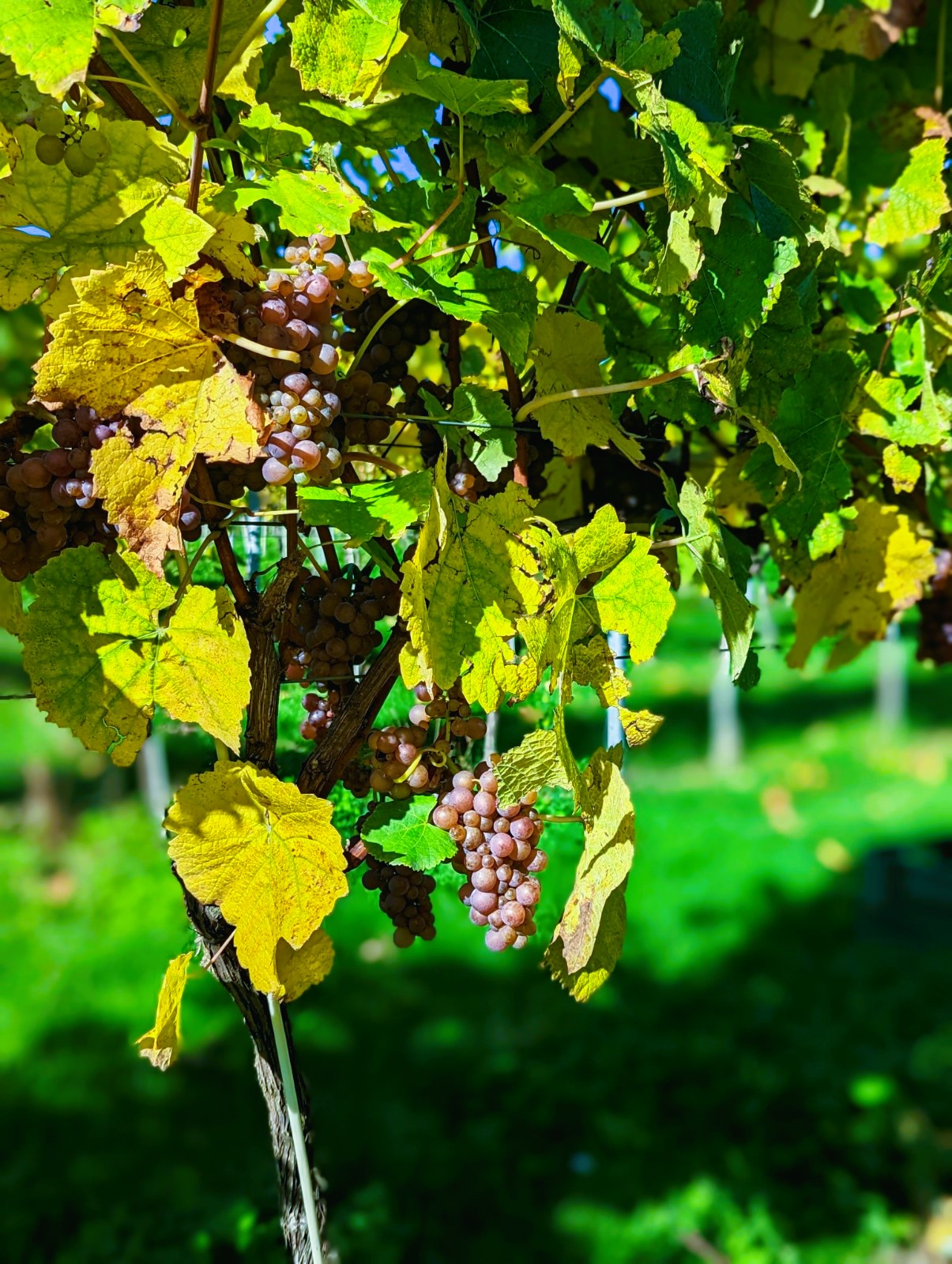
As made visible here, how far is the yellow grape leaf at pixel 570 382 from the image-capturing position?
0.72 m

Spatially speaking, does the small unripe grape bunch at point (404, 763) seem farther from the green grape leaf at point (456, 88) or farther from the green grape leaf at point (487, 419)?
the green grape leaf at point (456, 88)

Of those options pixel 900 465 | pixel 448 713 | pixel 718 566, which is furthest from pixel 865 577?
pixel 448 713

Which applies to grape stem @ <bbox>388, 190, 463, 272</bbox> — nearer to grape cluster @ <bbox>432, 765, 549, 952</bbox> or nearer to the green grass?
grape cluster @ <bbox>432, 765, 549, 952</bbox>

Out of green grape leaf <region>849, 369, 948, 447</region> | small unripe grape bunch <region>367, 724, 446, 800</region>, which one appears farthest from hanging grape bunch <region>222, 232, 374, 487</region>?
green grape leaf <region>849, 369, 948, 447</region>

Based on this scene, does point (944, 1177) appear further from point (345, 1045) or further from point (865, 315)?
point (865, 315)

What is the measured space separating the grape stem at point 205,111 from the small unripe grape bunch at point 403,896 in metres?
0.44

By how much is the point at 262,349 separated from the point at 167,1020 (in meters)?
0.42

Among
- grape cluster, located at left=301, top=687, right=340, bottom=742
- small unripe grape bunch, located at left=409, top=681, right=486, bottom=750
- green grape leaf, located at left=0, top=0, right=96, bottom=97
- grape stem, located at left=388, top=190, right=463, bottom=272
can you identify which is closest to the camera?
green grape leaf, located at left=0, top=0, right=96, bottom=97

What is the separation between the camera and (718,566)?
2.35 feet

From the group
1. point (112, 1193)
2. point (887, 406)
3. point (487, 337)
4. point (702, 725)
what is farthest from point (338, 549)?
point (702, 725)

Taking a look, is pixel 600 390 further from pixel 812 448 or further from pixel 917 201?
pixel 917 201

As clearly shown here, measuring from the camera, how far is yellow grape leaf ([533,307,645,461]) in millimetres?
715

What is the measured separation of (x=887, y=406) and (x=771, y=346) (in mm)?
155

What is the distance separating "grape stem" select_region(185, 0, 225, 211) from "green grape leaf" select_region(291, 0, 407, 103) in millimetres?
42
